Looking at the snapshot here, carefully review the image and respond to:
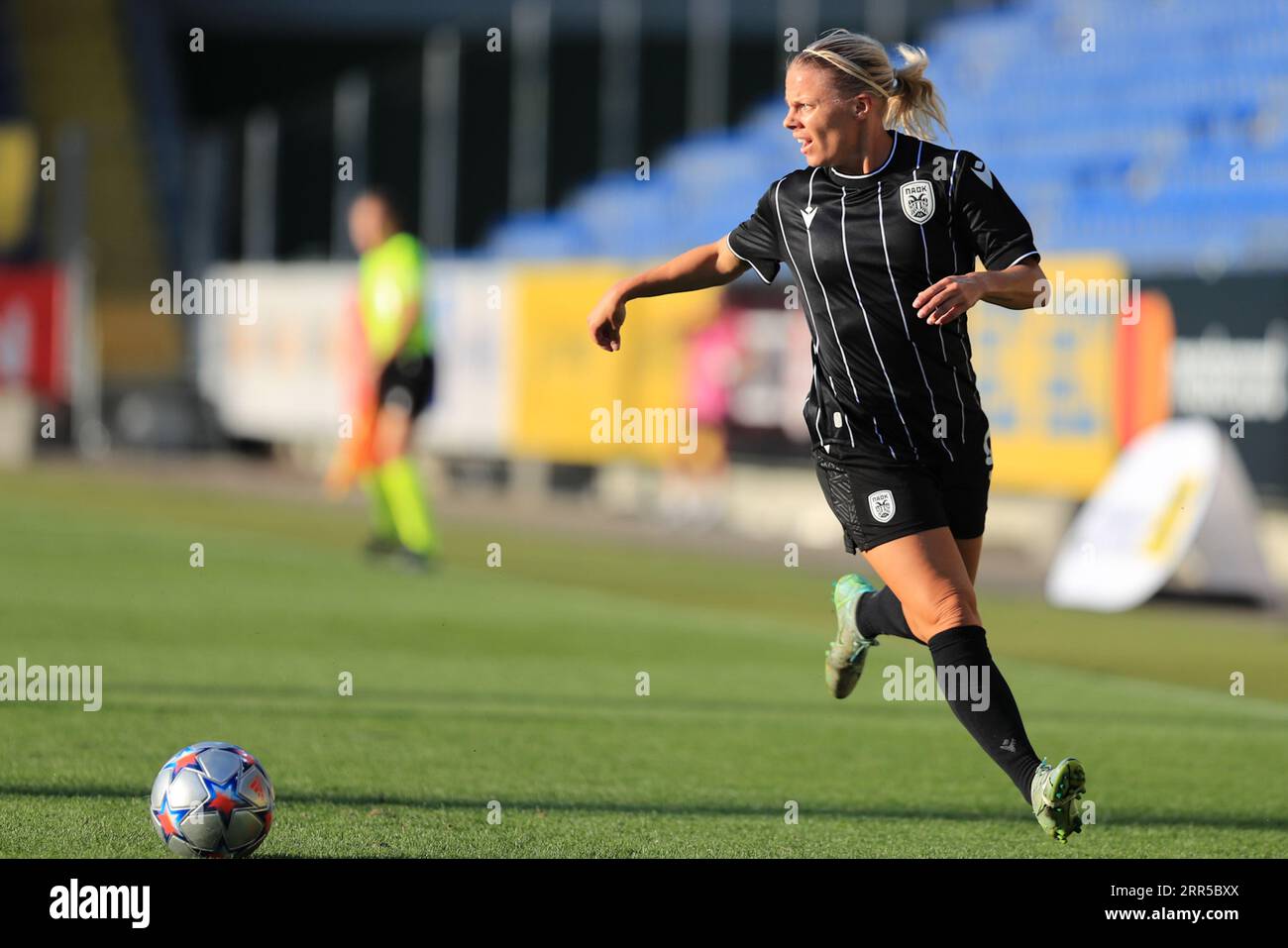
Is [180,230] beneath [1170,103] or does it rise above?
above

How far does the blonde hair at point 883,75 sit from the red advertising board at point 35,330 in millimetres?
24416

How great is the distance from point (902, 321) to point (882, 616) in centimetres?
115

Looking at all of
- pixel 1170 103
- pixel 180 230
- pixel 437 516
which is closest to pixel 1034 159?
pixel 1170 103

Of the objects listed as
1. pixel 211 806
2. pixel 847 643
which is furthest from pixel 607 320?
pixel 211 806

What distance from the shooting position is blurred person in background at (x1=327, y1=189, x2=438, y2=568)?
1530 centimetres

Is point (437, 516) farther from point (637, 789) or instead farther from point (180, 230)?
point (180, 230)

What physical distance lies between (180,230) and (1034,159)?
25.6 meters

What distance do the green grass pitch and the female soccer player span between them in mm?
737

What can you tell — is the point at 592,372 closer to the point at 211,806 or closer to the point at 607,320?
the point at 607,320

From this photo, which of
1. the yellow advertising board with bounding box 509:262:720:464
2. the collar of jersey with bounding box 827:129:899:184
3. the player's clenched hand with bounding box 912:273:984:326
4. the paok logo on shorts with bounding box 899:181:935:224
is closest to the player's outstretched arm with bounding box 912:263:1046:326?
the player's clenched hand with bounding box 912:273:984:326

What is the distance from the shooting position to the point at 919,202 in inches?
233

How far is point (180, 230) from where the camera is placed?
4500cm

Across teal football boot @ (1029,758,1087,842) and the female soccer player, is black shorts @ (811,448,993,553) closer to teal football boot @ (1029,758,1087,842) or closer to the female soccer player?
the female soccer player

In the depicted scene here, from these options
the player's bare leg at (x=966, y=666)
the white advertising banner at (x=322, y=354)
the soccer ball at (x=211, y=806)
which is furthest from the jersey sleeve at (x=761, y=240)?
the white advertising banner at (x=322, y=354)
